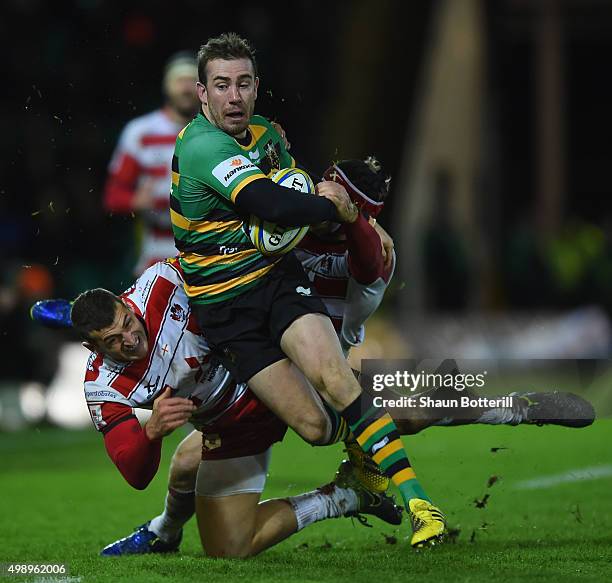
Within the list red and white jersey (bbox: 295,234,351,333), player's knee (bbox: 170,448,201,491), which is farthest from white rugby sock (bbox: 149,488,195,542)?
red and white jersey (bbox: 295,234,351,333)

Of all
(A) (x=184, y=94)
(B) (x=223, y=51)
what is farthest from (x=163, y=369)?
(A) (x=184, y=94)

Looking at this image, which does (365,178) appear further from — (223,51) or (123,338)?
(123,338)

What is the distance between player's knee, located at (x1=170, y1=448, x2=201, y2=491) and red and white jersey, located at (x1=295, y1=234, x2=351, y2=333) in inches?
37.0

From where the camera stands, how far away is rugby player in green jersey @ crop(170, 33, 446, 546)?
18.1 feet

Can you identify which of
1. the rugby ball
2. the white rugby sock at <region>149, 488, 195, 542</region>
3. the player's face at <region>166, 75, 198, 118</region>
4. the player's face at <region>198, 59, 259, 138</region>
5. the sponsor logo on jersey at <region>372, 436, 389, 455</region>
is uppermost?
the player's face at <region>166, 75, 198, 118</region>

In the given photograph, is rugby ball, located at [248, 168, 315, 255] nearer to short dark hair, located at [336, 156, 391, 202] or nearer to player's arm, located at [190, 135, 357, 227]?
player's arm, located at [190, 135, 357, 227]

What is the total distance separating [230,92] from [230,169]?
354 millimetres

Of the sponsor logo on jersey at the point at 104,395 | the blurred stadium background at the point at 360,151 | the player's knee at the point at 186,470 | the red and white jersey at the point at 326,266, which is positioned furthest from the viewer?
the blurred stadium background at the point at 360,151

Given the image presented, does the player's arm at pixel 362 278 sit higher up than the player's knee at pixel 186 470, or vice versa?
the player's arm at pixel 362 278

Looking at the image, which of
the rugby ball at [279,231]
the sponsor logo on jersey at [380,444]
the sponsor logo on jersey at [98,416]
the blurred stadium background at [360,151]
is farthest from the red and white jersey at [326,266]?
the blurred stadium background at [360,151]

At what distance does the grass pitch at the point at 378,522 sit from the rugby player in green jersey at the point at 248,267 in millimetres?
504

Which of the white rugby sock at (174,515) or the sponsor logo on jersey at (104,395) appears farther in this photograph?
the white rugby sock at (174,515)

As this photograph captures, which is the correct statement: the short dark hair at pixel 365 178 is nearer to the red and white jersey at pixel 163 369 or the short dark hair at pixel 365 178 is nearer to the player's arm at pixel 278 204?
the player's arm at pixel 278 204

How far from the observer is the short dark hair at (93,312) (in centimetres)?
559
